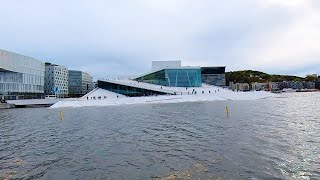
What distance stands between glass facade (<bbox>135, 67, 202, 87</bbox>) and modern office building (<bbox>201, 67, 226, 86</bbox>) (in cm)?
4241

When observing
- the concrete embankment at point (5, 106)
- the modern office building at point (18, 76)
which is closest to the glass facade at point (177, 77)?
the concrete embankment at point (5, 106)

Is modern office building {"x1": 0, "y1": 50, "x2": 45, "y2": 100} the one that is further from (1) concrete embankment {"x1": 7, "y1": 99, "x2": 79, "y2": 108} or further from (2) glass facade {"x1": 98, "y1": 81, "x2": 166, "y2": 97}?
(2) glass facade {"x1": 98, "y1": 81, "x2": 166, "y2": 97}

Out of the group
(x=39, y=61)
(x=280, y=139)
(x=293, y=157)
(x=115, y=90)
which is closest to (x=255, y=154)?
(x=293, y=157)

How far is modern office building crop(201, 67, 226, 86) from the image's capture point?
160875 mm

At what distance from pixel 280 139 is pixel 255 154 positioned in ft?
14.2

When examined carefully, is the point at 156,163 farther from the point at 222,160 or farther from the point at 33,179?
the point at 33,179

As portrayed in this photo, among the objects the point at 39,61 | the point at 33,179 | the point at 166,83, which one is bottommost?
the point at 33,179

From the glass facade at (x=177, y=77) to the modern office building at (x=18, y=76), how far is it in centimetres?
5089

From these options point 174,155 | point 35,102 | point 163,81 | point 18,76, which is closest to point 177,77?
point 163,81

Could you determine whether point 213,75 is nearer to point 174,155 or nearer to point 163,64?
point 163,64

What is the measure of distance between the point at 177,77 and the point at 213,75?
51.3 m

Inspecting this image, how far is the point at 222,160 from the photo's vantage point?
14117 mm

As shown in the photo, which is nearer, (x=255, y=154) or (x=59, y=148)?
(x=255, y=154)

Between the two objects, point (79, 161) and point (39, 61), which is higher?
point (39, 61)
